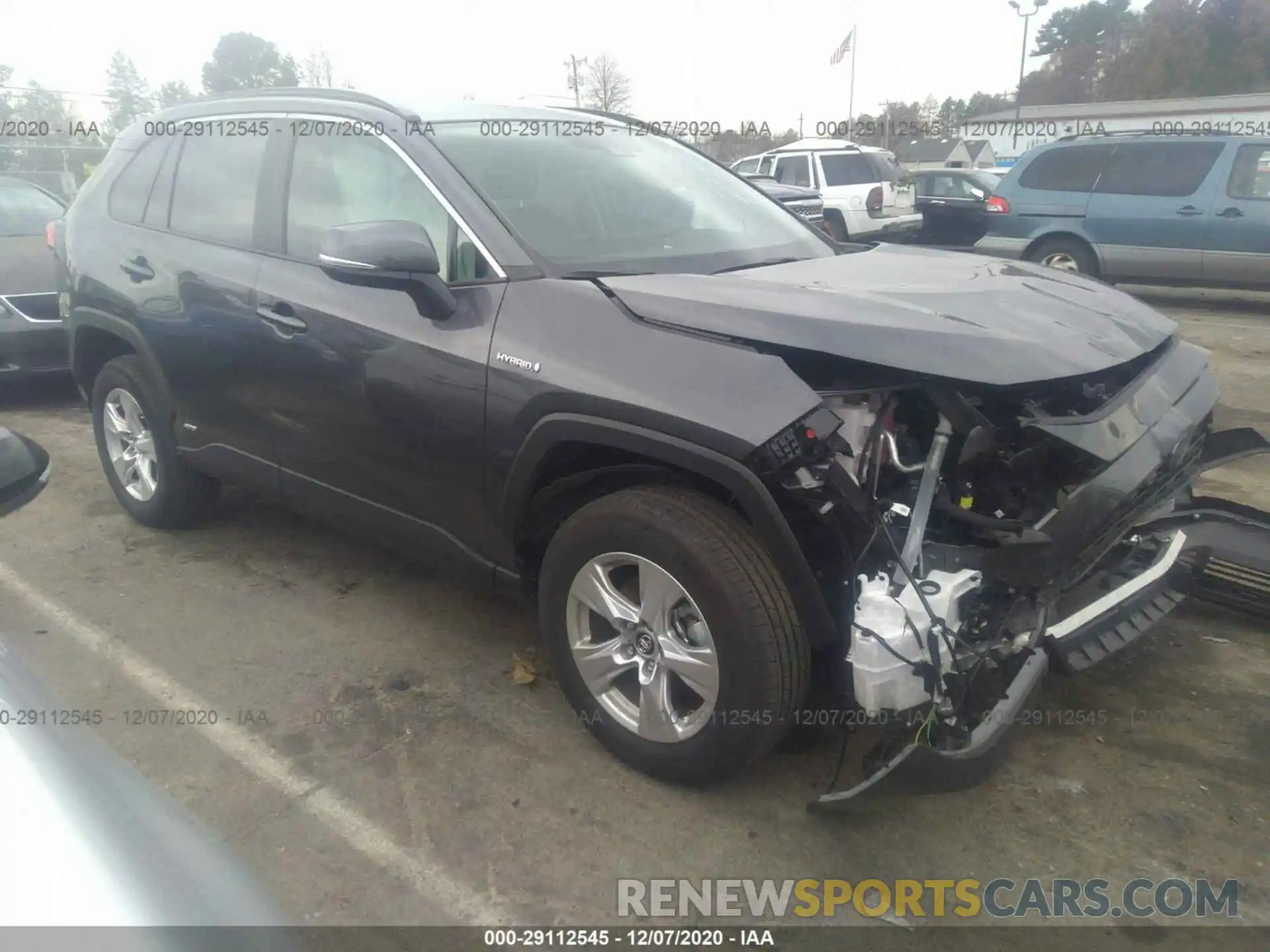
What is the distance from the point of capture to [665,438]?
2.42 m

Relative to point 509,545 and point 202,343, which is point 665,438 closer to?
point 509,545

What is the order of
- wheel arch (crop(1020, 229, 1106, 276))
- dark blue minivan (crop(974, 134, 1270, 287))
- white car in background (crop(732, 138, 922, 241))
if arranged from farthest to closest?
white car in background (crop(732, 138, 922, 241)) → wheel arch (crop(1020, 229, 1106, 276)) → dark blue minivan (crop(974, 134, 1270, 287))

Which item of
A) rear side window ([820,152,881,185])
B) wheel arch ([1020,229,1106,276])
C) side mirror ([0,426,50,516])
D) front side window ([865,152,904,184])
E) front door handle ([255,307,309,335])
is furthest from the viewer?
front side window ([865,152,904,184])

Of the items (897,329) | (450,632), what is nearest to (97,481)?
(450,632)

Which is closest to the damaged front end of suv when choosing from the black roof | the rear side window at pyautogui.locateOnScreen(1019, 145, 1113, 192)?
the black roof

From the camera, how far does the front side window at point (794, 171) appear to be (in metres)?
15.5

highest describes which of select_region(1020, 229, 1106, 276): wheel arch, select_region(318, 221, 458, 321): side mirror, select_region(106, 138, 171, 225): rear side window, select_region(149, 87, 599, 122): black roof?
select_region(149, 87, 599, 122): black roof

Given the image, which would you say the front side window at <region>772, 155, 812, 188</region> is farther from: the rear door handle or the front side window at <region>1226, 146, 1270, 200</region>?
the rear door handle

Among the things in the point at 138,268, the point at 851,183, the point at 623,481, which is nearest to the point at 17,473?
the point at 623,481

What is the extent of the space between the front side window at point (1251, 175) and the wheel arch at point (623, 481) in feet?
33.0

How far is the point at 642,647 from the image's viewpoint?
2668mm

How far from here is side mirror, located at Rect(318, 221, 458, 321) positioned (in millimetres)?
2705

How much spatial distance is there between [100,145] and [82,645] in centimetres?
1728

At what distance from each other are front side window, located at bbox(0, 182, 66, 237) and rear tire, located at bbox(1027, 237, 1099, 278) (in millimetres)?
9883
